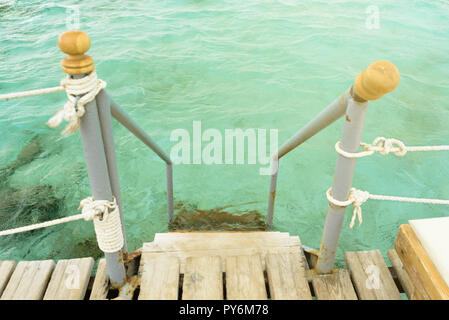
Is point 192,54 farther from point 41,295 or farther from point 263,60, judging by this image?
point 41,295

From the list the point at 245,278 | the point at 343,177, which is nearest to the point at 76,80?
the point at 343,177

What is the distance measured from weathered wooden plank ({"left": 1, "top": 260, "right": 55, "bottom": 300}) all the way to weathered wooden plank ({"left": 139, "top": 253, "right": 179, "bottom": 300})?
2.01 feet

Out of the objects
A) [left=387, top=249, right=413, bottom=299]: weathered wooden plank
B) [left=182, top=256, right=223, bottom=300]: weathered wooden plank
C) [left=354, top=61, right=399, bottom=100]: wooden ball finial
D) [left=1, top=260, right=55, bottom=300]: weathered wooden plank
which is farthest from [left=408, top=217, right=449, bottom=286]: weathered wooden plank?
[left=1, top=260, right=55, bottom=300]: weathered wooden plank

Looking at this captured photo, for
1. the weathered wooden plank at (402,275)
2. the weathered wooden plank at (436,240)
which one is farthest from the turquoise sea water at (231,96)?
the weathered wooden plank at (436,240)

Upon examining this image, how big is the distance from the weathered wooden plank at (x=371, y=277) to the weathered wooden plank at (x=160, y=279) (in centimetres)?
110

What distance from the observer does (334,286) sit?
6.79ft

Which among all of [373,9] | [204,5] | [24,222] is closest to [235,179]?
[24,222]

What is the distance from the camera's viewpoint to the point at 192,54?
28.4 feet

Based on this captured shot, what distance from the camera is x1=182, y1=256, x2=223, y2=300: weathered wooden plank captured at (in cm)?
197

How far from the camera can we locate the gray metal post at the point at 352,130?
1.23 m

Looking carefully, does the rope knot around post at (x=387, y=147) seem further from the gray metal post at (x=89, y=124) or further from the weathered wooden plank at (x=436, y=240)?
the gray metal post at (x=89, y=124)

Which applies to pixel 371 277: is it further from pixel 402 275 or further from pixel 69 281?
pixel 69 281
